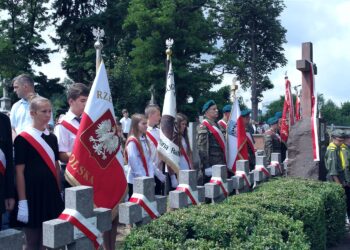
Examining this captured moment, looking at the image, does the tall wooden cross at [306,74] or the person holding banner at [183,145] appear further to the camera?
the tall wooden cross at [306,74]

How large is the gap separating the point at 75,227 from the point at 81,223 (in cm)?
6

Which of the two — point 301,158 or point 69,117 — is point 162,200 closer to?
point 69,117

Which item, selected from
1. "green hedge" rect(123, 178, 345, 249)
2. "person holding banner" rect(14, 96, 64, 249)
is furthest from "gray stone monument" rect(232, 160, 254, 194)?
"person holding banner" rect(14, 96, 64, 249)

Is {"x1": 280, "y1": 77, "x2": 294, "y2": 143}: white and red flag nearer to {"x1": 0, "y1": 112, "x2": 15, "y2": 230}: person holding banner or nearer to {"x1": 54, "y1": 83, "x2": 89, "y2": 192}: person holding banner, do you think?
{"x1": 54, "y1": 83, "x2": 89, "y2": 192}: person holding banner

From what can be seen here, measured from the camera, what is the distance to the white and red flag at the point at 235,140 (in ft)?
24.6

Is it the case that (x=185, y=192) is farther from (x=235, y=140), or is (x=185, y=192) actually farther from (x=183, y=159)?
(x=235, y=140)

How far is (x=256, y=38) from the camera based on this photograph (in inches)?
1558

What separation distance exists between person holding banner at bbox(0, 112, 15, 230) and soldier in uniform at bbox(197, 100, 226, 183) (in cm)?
367

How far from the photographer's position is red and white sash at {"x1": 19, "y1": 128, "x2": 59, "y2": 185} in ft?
13.1

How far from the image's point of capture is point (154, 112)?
624cm

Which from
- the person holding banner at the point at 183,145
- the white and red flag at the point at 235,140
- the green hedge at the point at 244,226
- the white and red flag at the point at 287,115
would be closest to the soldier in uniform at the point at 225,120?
the white and red flag at the point at 235,140

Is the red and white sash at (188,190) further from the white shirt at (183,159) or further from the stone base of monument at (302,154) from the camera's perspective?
the stone base of monument at (302,154)

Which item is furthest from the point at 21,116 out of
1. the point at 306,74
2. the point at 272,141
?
the point at 272,141

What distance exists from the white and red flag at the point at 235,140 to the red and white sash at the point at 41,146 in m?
3.83
